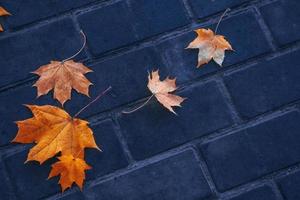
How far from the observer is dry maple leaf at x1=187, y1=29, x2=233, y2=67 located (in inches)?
60.4

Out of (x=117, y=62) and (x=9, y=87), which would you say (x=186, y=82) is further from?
(x=9, y=87)

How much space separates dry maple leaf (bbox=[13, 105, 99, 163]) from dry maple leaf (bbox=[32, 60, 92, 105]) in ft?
0.24

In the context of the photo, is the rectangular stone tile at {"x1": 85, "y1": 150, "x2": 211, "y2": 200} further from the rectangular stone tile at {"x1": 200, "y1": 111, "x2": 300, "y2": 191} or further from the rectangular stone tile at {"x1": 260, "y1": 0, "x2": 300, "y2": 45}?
the rectangular stone tile at {"x1": 260, "y1": 0, "x2": 300, "y2": 45}

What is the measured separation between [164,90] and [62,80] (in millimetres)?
360

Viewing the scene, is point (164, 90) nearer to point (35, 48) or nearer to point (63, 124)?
Answer: point (63, 124)

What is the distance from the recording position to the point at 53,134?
1390 millimetres

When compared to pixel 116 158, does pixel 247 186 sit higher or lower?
lower

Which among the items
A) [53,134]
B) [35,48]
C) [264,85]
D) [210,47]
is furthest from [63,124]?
[264,85]

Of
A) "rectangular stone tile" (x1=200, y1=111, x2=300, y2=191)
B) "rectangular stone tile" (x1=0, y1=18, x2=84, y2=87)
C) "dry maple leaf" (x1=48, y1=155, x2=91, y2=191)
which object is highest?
"rectangular stone tile" (x1=0, y1=18, x2=84, y2=87)

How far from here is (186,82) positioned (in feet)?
5.00

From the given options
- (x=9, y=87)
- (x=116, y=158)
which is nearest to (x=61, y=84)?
(x=9, y=87)

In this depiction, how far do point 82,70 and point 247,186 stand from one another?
2.33 feet

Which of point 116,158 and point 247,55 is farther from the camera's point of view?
point 247,55

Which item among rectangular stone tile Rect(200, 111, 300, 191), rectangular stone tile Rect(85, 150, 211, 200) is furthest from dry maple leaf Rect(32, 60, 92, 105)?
rectangular stone tile Rect(200, 111, 300, 191)
